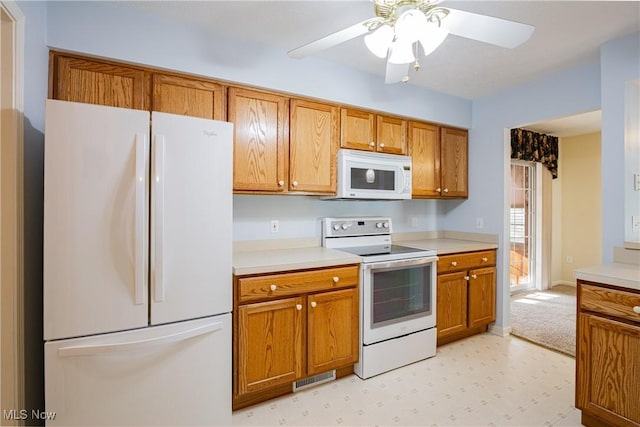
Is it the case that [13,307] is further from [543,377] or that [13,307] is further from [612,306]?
[543,377]

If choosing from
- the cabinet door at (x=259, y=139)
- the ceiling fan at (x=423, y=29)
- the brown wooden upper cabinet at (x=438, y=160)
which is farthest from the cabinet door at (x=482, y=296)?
the ceiling fan at (x=423, y=29)

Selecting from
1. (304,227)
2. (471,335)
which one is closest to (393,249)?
(304,227)

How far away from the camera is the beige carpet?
287 centimetres

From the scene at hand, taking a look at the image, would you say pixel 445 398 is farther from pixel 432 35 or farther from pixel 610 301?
pixel 432 35

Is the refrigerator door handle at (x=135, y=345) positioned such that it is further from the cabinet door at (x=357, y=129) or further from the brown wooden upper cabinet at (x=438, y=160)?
the brown wooden upper cabinet at (x=438, y=160)

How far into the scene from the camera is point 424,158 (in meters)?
3.01

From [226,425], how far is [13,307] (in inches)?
45.1

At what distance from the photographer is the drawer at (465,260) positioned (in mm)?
2695

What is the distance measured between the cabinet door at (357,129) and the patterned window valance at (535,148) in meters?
2.48

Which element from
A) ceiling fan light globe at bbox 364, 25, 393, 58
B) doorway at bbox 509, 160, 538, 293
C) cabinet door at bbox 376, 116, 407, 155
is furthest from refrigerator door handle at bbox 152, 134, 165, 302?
doorway at bbox 509, 160, 538, 293

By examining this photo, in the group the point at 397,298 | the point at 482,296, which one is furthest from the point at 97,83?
the point at 482,296

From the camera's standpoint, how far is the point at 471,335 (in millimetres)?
3039

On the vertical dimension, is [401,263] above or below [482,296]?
above

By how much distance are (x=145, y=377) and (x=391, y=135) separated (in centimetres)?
247
